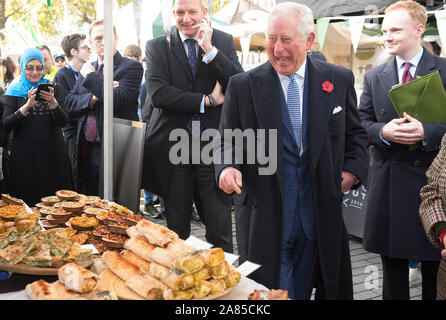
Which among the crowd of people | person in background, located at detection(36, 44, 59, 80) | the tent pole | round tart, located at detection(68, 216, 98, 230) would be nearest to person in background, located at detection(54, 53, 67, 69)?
person in background, located at detection(36, 44, 59, 80)

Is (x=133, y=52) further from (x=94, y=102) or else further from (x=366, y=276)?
(x=366, y=276)

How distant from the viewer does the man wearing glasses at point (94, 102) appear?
3.70m

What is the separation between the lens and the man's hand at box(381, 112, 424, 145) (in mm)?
2588

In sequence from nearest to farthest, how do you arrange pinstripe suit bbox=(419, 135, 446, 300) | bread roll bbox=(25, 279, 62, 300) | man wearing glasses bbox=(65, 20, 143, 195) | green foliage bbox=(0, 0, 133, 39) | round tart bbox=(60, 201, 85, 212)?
bread roll bbox=(25, 279, 62, 300)
pinstripe suit bbox=(419, 135, 446, 300)
round tart bbox=(60, 201, 85, 212)
man wearing glasses bbox=(65, 20, 143, 195)
green foliage bbox=(0, 0, 133, 39)

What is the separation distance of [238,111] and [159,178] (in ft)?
3.61

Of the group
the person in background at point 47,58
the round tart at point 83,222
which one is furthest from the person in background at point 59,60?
the round tart at point 83,222

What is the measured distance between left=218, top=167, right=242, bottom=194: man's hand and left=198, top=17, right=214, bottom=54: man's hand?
1.20 metres

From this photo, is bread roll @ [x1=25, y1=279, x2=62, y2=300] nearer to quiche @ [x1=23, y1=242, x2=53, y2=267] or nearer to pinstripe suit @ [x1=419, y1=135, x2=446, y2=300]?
quiche @ [x1=23, y1=242, x2=53, y2=267]

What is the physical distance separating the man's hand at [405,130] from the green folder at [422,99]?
0.21ft

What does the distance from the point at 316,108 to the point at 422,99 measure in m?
0.77

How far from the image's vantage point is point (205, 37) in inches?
121

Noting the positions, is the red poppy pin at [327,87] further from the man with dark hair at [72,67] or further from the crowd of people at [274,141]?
the man with dark hair at [72,67]

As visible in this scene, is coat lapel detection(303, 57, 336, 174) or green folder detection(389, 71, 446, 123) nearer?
coat lapel detection(303, 57, 336, 174)
